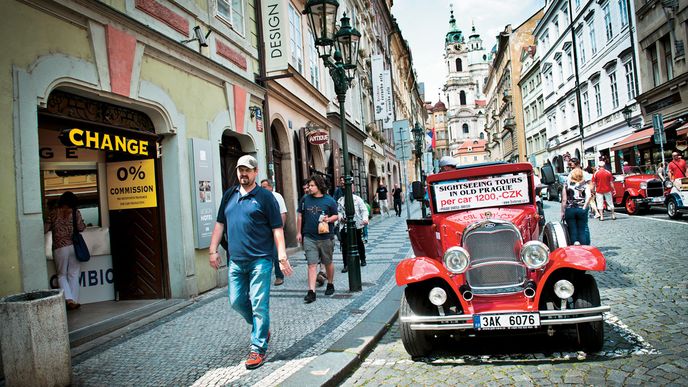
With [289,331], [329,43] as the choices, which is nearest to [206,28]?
[329,43]

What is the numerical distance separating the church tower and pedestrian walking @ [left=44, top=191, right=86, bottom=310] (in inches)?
4384

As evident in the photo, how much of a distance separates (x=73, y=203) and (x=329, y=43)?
447 cm

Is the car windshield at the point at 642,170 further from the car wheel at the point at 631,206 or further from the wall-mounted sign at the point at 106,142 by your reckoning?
the wall-mounted sign at the point at 106,142

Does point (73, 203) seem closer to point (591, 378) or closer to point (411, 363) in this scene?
point (411, 363)

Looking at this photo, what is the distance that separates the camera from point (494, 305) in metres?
4.21

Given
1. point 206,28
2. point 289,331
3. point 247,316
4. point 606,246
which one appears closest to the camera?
point 247,316

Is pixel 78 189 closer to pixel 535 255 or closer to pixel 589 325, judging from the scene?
pixel 535 255

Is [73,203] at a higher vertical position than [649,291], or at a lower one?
higher

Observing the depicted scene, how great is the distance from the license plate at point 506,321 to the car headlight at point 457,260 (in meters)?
0.43

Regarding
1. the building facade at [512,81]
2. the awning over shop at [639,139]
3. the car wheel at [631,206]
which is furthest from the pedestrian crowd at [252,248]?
the building facade at [512,81]

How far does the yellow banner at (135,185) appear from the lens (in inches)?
288

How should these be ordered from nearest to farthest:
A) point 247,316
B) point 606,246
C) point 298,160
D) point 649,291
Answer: point 247,316 < point 649,291 < point 606,246 < point 298,160

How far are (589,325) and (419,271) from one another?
1.43 metres

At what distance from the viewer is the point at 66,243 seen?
6812 millimetres
